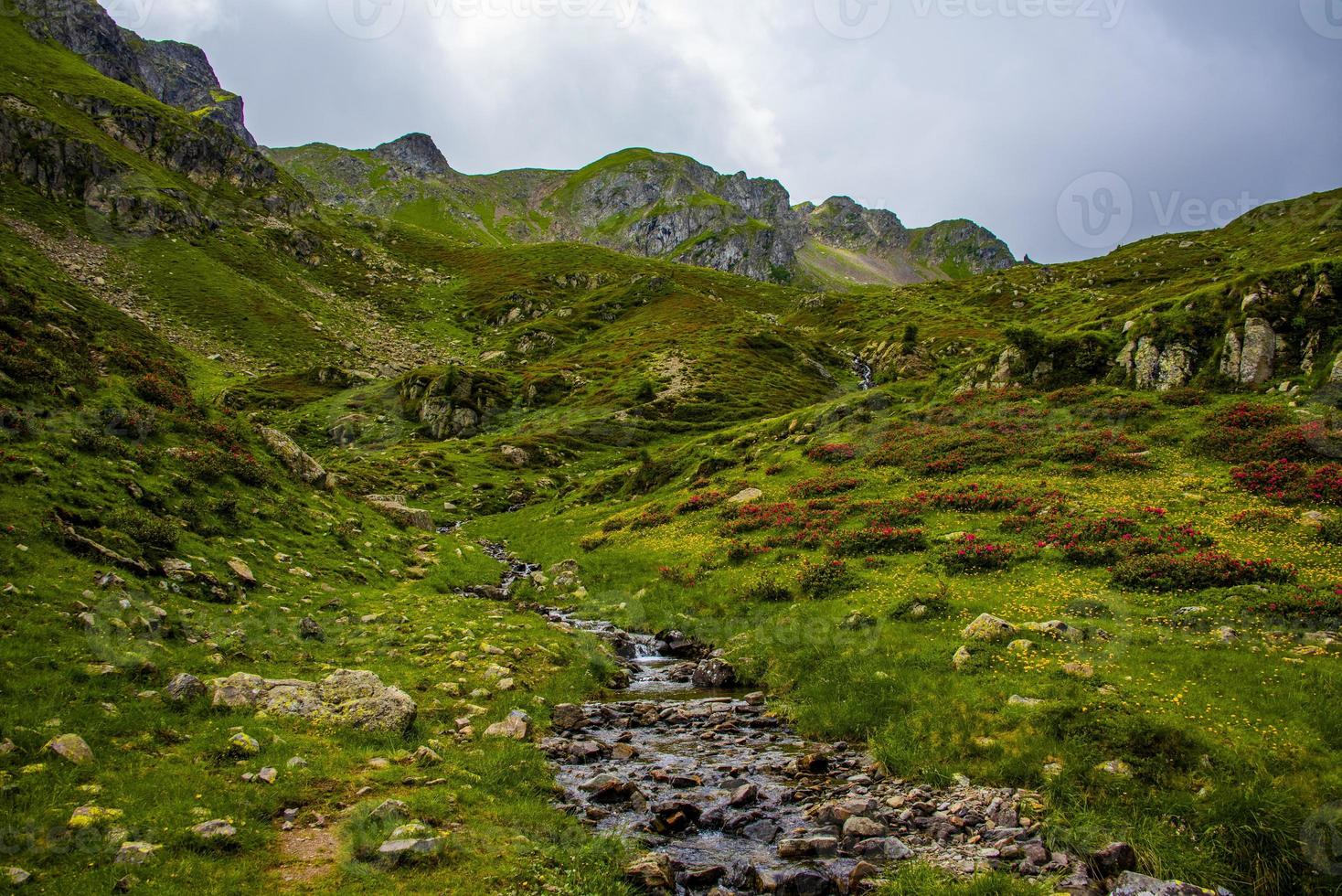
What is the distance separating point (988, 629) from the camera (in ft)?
53.7

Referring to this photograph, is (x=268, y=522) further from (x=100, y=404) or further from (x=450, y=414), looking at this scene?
(x=450, y=414)

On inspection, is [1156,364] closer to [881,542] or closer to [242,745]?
[881,542]

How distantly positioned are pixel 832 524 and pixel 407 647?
20.3m

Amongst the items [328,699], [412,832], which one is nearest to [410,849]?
[412,832]

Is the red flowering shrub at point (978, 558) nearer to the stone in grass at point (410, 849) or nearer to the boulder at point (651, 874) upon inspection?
the boulder at point (651, 874)

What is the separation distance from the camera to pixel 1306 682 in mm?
11945

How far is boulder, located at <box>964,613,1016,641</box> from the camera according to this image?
1614 cm

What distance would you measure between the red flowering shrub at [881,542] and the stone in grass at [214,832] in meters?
22.5

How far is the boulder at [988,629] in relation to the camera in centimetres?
1614

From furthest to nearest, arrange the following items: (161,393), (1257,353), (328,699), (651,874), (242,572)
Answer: (1257,353), (161,393), (242,572), (328,699), (651,874)

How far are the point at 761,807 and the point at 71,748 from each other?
37.4ft

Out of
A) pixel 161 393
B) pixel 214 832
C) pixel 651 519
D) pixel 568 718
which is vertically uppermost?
pixel 161 393

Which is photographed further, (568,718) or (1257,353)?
(1257,353)

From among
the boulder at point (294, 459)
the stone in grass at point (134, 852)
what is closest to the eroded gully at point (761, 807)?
the stone in grass at point (134, 852)
